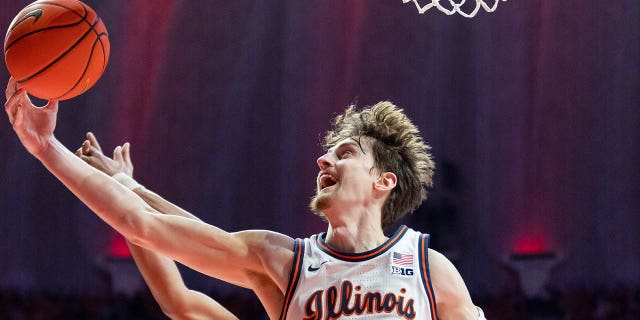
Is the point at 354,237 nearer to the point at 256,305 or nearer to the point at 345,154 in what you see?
the point at 345,154

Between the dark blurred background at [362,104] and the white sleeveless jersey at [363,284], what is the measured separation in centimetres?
270

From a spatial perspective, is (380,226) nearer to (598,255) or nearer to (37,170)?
(598,255)

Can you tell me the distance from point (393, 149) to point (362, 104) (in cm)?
270

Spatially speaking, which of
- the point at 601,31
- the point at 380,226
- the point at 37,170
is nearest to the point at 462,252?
the point at 601,31

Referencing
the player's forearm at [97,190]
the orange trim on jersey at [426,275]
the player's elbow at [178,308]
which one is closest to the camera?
the player's forearm at [97,190]

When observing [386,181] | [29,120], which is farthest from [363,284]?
[29,120]

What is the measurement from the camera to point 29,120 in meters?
2.63

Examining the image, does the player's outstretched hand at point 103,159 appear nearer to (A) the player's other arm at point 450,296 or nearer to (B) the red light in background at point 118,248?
(A) the player's other arm at point 450,296

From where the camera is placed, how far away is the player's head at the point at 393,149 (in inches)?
123

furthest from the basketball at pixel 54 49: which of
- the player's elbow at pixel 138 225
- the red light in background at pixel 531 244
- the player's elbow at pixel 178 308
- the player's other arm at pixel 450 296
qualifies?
the red light in background at pixel 531 244

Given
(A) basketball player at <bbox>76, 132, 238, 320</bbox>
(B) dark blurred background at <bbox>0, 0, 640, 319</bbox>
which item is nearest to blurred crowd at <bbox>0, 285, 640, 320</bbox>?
(B) dark blurred background at <bbox>0, 0, 640, 319</bbox>

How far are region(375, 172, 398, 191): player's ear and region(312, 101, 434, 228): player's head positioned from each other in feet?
0.11

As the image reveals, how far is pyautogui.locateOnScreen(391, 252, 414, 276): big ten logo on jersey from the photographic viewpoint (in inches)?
106

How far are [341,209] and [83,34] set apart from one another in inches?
45.7
